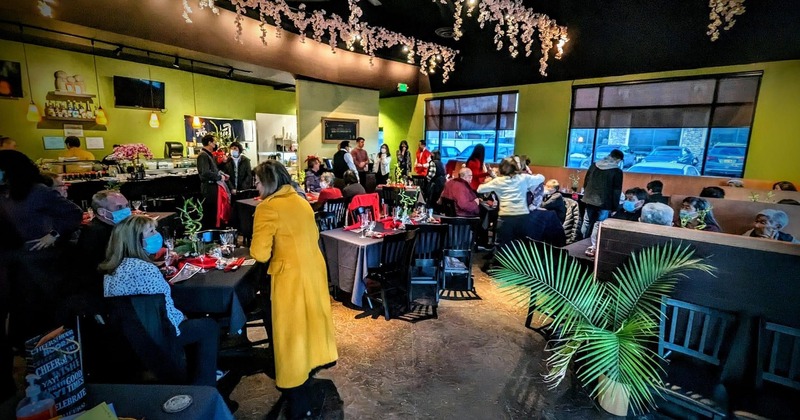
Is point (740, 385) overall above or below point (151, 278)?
below

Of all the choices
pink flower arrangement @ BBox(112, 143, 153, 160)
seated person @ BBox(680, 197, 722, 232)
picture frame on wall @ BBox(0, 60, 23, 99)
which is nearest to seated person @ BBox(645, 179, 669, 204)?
seated person @ BBox(680, 197, 722, 232)

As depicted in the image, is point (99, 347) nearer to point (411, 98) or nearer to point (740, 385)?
point (740, 385)

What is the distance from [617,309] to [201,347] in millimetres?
2625

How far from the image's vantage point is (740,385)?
6.65ft

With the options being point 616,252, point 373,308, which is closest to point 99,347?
point 373,308

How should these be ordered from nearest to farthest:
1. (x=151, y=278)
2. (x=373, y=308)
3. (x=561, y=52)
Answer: (x=151, y=278) < (x=373, y=308) < (x=561, y=52)

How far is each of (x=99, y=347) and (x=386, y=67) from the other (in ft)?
31.0

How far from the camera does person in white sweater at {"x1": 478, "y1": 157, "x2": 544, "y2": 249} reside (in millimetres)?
4607

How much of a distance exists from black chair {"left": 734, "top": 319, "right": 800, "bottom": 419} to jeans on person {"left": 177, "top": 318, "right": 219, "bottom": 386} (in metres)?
3.00

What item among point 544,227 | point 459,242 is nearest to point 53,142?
point 459,242

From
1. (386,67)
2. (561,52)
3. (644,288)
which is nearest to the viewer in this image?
(644,288)

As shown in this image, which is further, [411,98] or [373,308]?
[411,98]

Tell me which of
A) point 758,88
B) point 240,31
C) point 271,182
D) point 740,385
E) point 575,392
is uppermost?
point 240,31

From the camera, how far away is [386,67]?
32.9 ft
